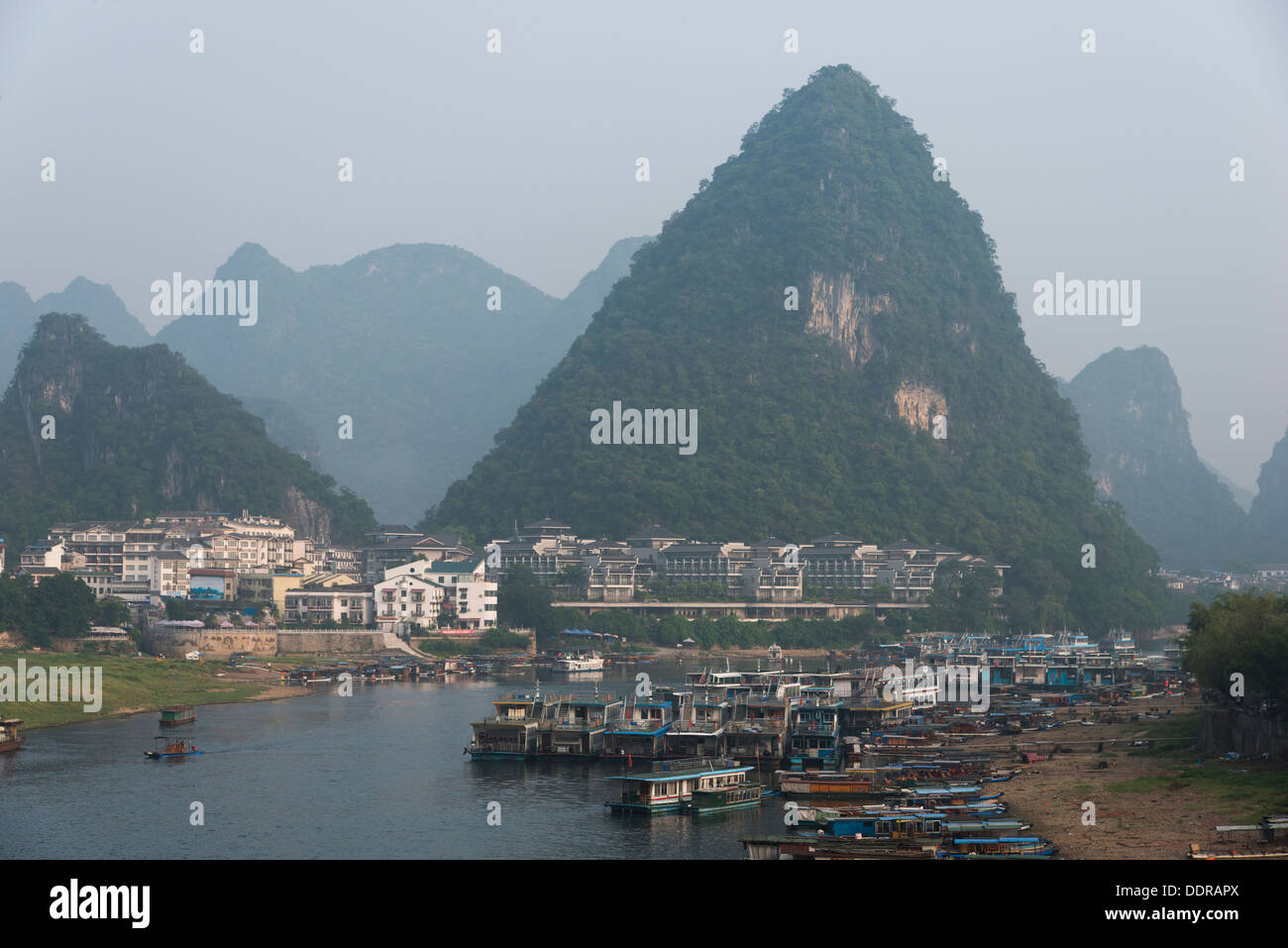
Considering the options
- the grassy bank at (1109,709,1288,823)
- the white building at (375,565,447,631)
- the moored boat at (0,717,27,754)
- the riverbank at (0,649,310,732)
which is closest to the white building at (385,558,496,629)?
the white building at (375,565,447,631)

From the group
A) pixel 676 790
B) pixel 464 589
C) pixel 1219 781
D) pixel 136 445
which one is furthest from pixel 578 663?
pixel 136 445

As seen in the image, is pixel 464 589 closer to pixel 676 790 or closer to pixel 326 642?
pixel 326 642

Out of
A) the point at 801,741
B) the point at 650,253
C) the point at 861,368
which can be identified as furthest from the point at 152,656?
the point at 650,253

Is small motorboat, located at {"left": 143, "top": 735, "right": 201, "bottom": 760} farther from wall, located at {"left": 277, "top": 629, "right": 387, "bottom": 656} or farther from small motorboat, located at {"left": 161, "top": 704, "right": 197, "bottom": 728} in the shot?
wall, located at {"left": 277, "top": 629, "right": 387, "bottom": 656}

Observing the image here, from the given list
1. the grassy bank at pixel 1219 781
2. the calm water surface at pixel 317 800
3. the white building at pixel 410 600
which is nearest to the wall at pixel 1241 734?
the grassy bank at pixel 1219 781

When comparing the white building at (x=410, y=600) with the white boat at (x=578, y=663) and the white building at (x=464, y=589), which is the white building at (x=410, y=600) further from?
the white boat at (x=578, y=663)
